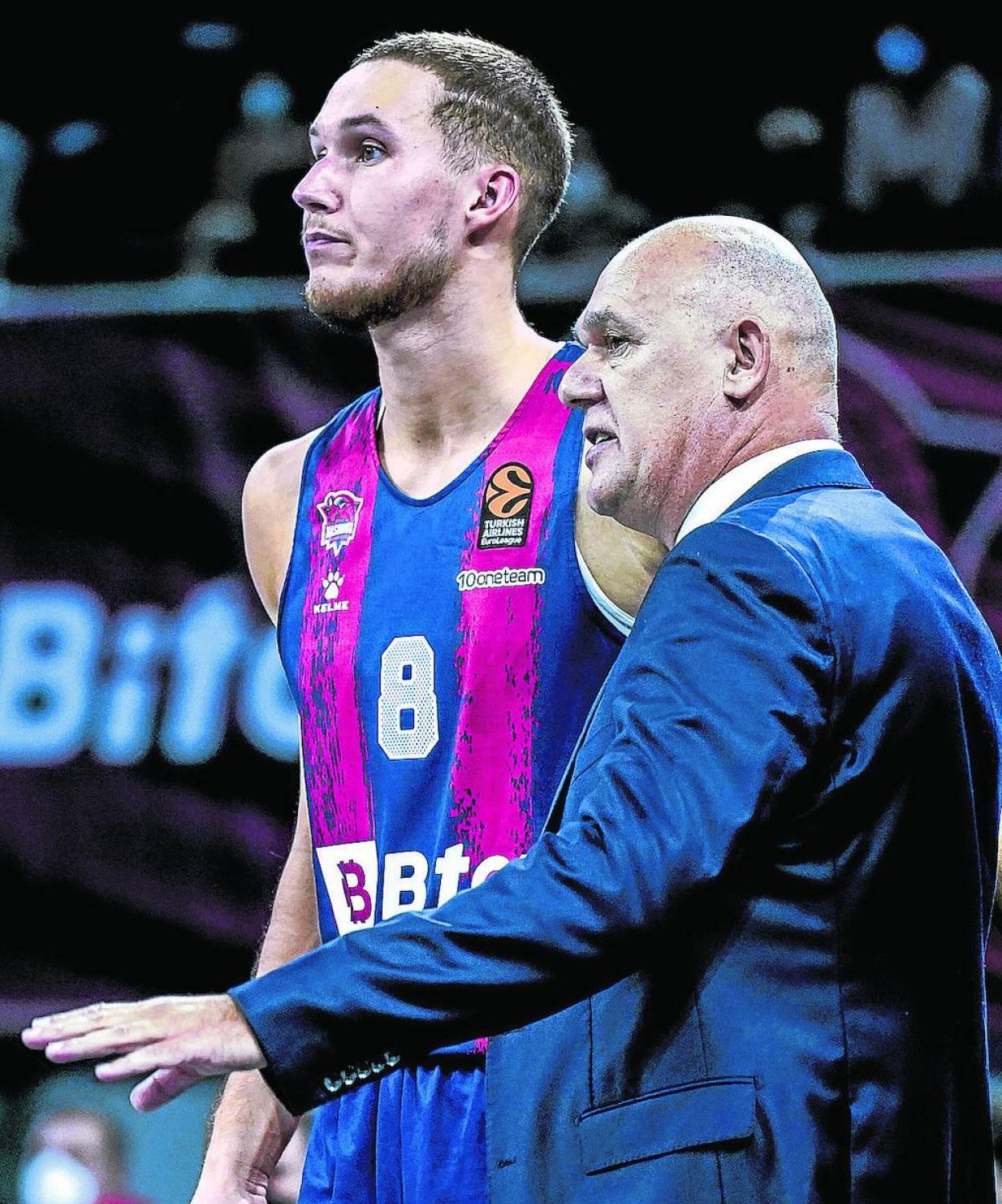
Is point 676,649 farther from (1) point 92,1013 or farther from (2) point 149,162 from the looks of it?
(2) point 149,162

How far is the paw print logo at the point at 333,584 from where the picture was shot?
8.25 feet

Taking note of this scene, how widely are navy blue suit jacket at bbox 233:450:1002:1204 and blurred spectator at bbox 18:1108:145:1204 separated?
2.57 m

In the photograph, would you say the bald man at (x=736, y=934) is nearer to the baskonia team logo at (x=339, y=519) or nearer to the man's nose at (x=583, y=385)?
the man's nose at (x=583, y=385)

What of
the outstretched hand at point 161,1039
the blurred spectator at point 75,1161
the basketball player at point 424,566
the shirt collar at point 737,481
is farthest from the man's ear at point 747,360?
the blurred spectator at point 75,1161

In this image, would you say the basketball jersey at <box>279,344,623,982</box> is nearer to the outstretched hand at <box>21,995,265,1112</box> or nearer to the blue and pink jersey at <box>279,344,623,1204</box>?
the blue and pink jersey at <box>279,344,623,1204</box>

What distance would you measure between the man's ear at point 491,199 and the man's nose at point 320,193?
0.62 ft

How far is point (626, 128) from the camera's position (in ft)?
13.7

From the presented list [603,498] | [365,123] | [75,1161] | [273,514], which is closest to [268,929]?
[273,514]

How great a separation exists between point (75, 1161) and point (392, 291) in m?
2.35

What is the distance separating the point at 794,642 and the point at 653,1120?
0.41 m

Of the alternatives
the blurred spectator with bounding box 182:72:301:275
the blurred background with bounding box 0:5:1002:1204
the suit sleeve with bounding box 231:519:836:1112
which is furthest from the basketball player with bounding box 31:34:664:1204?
the blurred spectator with bounding box 182:72:301:275

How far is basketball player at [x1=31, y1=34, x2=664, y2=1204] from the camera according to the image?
228 centimetres

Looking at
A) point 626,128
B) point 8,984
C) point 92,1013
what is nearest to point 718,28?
point 626,128

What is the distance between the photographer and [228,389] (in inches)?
164
